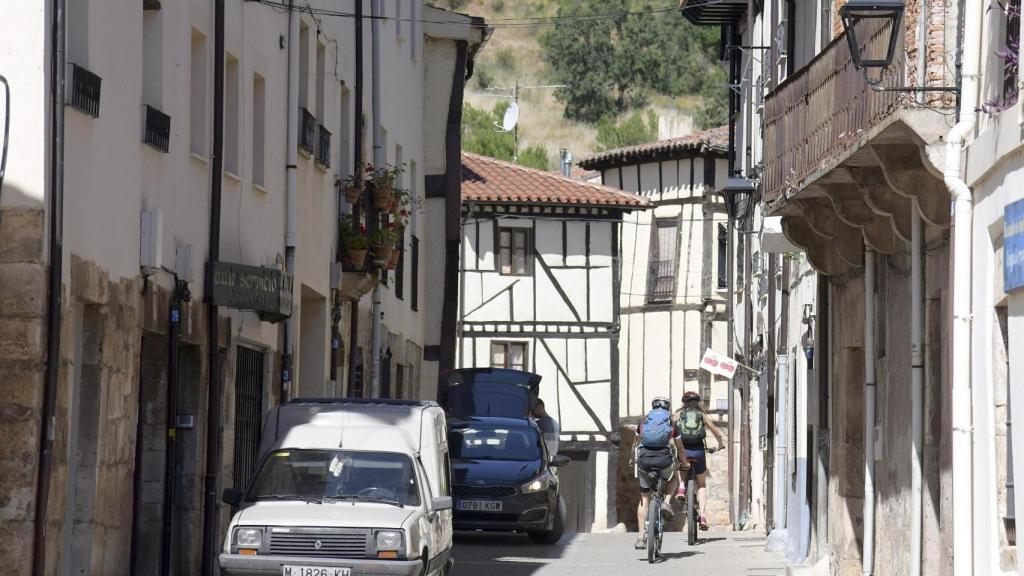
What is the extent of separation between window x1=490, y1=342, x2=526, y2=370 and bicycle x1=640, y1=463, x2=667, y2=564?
24.6m

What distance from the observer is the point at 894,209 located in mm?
15727

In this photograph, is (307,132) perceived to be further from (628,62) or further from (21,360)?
(628,62)

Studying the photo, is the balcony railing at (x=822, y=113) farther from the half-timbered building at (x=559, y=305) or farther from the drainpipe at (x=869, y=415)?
the half-timbered building at (x=559, y=305)

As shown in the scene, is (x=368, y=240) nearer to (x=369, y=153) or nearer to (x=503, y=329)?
(x=369, y=153)

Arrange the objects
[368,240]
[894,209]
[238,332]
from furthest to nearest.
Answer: [368,240] < [238,332] < [894,209]

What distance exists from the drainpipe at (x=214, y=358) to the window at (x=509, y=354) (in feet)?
89.9

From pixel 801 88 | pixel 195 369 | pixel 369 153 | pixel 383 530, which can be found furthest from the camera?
pixel 369 153

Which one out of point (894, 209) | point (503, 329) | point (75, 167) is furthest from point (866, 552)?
point (503, 329)

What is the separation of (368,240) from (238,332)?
636 centimetres

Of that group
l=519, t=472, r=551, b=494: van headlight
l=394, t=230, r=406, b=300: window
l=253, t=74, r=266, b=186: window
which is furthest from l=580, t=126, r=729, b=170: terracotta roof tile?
l=253, t=74, r=266, b=186: window

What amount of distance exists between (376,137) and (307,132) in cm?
502

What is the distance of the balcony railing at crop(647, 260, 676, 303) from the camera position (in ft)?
162

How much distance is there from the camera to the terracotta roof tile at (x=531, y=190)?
45844mm

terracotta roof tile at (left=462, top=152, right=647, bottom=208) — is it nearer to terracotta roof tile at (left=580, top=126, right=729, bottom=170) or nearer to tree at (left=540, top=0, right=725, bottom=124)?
terracotta roof tile at (left=580, top=126, right=729, bottom=170)
